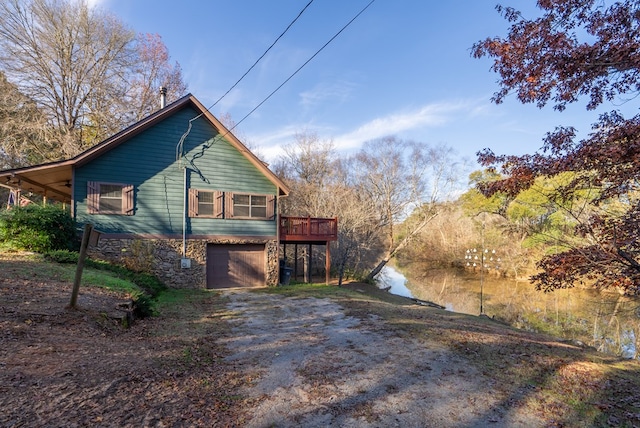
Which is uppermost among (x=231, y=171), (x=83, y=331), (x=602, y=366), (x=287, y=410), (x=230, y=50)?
(x=230, y=50)

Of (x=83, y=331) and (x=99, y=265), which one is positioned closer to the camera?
(x=83, y=331)

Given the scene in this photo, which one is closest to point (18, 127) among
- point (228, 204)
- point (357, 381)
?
point (228, 204)

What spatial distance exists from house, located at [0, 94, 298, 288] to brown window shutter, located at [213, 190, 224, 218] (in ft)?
0.13

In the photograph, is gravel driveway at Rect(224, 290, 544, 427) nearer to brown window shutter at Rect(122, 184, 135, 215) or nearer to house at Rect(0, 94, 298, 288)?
house at Rect(0, 94, 298, 288)

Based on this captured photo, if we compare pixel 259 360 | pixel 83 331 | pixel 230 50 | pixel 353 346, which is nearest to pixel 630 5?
pixel 353 346

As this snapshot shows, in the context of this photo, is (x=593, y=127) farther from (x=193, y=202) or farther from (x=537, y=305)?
(x=537, y=305)

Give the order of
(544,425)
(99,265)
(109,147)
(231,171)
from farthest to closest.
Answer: (231,171) < (109,147) < (99,265) < (544,425)

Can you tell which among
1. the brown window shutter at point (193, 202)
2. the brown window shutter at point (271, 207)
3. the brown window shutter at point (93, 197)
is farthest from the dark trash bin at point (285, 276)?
the brown window shutter at point (93, 197)

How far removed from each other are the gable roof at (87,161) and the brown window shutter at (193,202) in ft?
8.62

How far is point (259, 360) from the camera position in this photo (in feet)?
16.7

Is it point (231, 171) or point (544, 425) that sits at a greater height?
point (231, 171)

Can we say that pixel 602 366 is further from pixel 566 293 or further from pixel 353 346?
pixel 566 293

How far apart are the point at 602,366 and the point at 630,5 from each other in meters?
5.54

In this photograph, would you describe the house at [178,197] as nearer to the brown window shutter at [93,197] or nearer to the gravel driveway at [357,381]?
the brown window shutter at [93,197]
